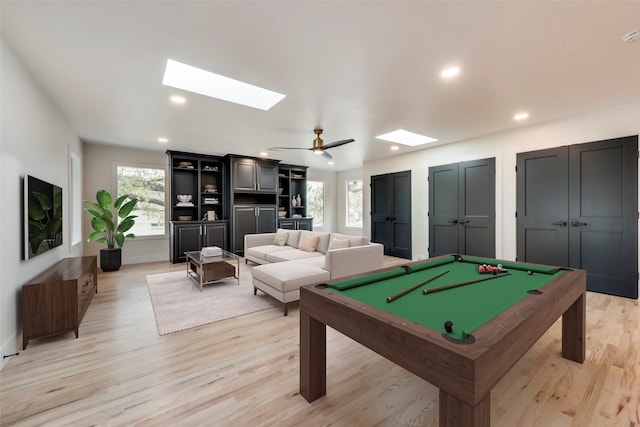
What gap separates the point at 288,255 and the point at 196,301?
5.03 ft

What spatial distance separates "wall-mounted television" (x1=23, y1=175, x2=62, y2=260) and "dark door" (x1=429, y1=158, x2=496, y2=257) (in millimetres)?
6020

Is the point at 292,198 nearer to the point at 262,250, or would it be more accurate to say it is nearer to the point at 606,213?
the point at 262,250

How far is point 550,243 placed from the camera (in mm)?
4168

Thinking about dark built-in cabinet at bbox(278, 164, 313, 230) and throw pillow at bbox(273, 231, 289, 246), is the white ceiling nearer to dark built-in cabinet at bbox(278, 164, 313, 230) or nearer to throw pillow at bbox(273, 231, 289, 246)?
throw pillow at bbox(273, 231, 289, 246)

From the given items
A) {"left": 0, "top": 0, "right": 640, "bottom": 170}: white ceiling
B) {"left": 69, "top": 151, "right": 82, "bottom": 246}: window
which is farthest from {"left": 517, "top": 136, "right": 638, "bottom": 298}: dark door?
{"left": 69, "top": 151, "right": 82, "bottom": 246}: window

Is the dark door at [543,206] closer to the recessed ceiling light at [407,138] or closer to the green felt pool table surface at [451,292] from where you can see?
the recessed ceiling light at [407,138]

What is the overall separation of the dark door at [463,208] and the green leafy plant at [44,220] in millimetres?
6022

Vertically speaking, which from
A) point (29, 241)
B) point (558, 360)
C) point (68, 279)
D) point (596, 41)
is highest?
point (596, 41)

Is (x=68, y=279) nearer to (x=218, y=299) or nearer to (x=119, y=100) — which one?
(x=218, y=299)

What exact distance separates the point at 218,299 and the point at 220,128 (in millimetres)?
2690

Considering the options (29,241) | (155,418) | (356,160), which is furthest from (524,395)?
(356,160)

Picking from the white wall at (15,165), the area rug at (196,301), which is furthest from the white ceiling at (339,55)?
the area rug at (196,301)

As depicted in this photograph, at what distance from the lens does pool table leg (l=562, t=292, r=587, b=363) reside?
6.72 feet

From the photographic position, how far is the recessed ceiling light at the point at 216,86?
2857 millimetres
